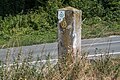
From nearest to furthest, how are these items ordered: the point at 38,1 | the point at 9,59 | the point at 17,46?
the point at 9,59
the point at 17,46
the point at 38,1

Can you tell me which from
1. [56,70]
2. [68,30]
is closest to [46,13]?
[68,30]

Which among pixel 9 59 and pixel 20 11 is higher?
pixel 9 59

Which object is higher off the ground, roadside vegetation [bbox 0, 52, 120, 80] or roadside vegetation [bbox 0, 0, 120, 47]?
roadside vegetation [bbox 0, 52, 120, 80]

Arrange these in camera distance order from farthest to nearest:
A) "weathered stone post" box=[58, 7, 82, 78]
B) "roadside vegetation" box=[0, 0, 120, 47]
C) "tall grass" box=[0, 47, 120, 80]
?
"roadside vegetation" box=[0, 0, 120, 47]
"weathered stone post" box=[58, 7, 82, 78]
"tall grass" box=[0, 47, 120, 80]

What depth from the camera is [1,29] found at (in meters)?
23.3

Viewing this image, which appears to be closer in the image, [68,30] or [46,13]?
[68,30]

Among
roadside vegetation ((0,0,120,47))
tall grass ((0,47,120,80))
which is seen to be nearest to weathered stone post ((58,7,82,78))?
tall grass ((0,47,120,80))

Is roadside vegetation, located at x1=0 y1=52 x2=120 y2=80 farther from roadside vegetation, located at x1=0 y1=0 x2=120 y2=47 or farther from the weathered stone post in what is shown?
roadside vegetation, located at x1=0 y1=0 x2=120 y2=47

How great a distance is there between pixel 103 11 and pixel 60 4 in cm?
271

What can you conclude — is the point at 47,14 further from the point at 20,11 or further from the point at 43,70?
the point at 43,70

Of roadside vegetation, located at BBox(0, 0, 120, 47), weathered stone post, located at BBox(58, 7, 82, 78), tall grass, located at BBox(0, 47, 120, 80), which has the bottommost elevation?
roadside vegetation, located at BBox(0, 0, 120, 47)

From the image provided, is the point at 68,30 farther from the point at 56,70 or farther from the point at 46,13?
the point at 46,13

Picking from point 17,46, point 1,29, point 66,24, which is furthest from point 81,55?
point 1,29

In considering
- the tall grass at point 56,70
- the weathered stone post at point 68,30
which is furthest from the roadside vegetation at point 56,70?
the weathered stone post at point 68,30
